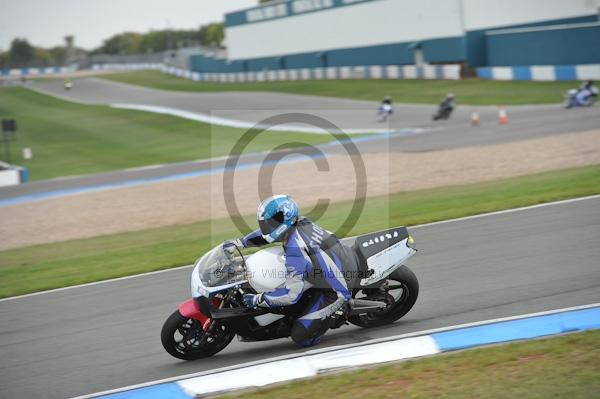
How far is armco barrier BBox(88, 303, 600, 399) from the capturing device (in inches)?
283

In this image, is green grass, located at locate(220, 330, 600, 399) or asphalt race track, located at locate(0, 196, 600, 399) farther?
asphalt race track, located at locate(0, 196, 600, 399)

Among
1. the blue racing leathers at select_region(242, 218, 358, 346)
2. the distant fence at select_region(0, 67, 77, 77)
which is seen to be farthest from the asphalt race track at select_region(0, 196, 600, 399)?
the distant fence at select_region(0, 67, 77, 77)

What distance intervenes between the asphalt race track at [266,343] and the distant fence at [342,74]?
3457cm

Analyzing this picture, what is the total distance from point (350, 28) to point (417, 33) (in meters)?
8.35

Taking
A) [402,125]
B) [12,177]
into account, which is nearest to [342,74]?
[402,125]

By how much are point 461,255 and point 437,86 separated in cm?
3387

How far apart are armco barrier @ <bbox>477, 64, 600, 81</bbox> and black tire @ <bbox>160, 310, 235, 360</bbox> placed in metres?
31.3

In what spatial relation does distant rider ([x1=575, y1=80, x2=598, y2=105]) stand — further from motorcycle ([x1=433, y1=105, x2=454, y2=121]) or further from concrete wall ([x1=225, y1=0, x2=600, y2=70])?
concrete wall ([x1=225, y1=0, x2=600, y2=70])

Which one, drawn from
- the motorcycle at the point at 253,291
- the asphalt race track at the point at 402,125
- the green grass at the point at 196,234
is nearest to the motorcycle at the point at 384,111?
the asphalt race track at the point at 402,125

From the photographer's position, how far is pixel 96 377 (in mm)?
7695

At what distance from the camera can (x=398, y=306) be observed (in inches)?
331

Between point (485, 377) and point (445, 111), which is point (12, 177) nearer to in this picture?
point (445, 111)

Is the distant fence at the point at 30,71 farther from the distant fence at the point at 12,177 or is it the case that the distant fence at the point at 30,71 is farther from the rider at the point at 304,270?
the rider at the point at 304,270

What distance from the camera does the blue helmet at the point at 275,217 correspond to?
7.52 metres
